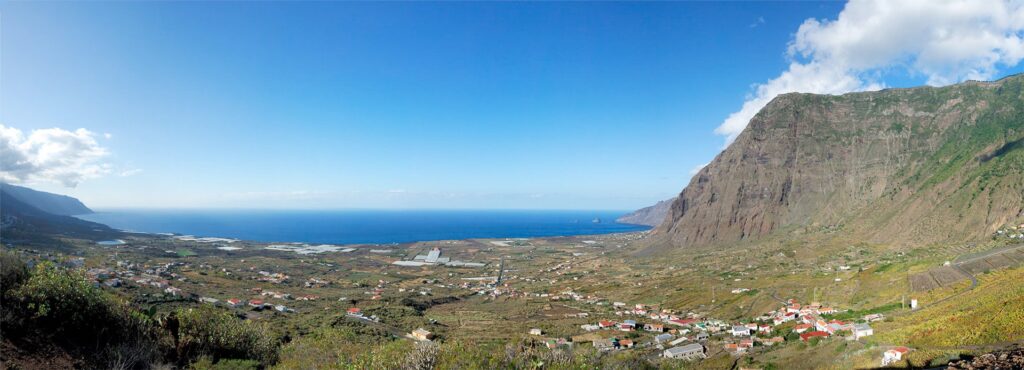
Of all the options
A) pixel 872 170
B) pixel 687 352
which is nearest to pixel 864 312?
pixel 687 352

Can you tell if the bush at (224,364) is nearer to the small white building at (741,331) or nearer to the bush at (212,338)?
the bush at (212,338)

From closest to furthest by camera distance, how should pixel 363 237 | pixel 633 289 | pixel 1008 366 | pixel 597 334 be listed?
pixel 1008 366 → pixel 597 334 → pixel 633 289 → pixel 363 237

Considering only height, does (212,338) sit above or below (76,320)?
below

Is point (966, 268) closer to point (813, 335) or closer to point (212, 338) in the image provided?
point (813, 335)

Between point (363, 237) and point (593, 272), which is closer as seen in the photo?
point (593, 272)

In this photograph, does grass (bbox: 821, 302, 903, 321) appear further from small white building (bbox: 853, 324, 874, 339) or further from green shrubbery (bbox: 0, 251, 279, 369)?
green shrubbery (bbox: 0, 251, 279, 369)

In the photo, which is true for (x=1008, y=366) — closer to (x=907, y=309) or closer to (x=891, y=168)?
(x=907, y=309)

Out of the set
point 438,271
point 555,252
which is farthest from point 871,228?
point 438,271

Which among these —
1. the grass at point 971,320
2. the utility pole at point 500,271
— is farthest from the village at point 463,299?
the grass at point 971,320
